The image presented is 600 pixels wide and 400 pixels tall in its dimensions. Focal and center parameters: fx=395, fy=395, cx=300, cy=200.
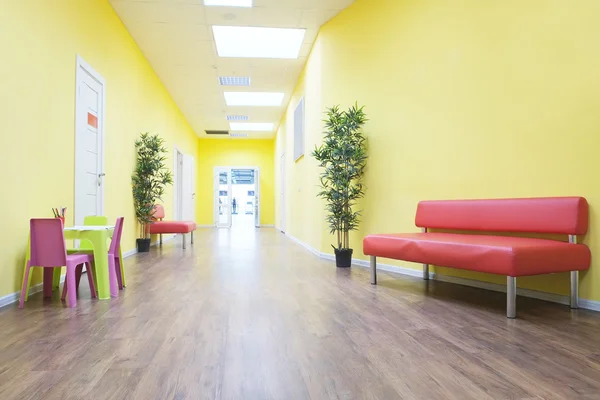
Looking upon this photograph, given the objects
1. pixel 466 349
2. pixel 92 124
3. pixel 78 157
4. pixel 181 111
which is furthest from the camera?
pixel 181 111

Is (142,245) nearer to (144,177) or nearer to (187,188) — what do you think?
(144,177)

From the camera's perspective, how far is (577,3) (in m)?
2.92

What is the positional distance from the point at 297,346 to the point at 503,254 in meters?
1.55

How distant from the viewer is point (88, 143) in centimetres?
468

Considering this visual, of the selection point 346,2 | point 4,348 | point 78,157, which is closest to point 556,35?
point 346,2

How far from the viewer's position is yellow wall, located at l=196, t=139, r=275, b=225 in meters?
14.7

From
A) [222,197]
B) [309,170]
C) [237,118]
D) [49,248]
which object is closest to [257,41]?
[309,170]

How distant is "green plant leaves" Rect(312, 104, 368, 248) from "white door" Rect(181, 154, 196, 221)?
7.17 m

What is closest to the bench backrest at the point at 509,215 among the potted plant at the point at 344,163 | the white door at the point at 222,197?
the potted plant at the point at 344,163

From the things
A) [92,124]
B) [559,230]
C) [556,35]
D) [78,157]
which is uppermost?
[556,35]

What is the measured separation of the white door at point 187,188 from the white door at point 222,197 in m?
2.02

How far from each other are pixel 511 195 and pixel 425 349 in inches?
76.0

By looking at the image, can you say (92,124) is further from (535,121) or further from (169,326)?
(535,121)

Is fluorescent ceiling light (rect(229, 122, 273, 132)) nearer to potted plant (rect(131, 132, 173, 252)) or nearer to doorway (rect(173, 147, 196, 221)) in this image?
doorway (rect(173, 147, 196, 221))
